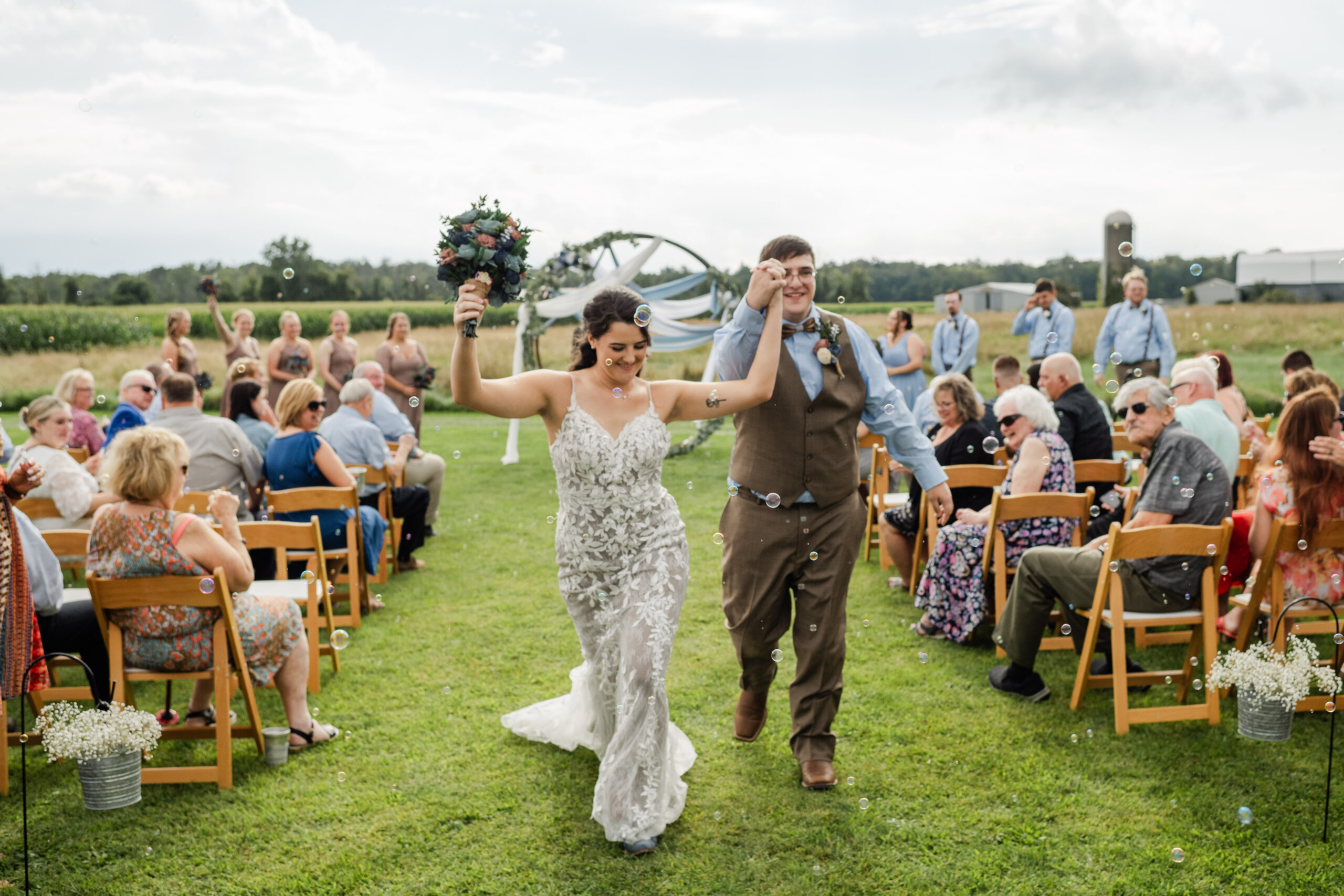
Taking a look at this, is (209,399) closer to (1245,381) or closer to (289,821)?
(289,821)

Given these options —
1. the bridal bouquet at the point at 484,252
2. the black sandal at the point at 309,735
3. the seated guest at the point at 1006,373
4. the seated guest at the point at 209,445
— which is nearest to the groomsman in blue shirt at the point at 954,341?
the seated guest at the point at 1006,373

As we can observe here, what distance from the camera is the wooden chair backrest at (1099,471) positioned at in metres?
5.97

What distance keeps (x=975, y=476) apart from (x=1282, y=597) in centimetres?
181

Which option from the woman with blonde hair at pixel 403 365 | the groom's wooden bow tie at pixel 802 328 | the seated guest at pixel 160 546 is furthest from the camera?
the woman with blonde hair at pixel 403 365

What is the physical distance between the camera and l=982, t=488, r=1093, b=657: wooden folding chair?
513 centimetres

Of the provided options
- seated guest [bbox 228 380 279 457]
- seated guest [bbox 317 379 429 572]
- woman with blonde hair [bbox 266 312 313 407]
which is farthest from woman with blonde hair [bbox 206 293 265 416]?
seated guest [bbox 317 379 429 572]

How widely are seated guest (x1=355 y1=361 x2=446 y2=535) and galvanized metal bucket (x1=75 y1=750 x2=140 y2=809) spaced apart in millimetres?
4641

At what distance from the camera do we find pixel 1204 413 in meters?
5.74

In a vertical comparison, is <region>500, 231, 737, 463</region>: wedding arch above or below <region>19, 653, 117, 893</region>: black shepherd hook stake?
above

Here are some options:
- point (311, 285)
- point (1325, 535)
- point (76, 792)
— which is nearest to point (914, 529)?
point (1325, 535)

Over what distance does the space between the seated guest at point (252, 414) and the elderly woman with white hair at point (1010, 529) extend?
500 cm

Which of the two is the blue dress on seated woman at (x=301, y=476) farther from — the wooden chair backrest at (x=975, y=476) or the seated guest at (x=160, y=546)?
the wooden chair backrest at (x=975, y=476)

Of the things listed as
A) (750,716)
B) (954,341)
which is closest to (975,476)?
(750,716)

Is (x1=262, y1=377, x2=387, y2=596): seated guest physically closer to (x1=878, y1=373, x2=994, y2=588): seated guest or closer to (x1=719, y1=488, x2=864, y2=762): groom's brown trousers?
(x1=719, y1=488, x2=864, y2=762): groom's brown trousers
